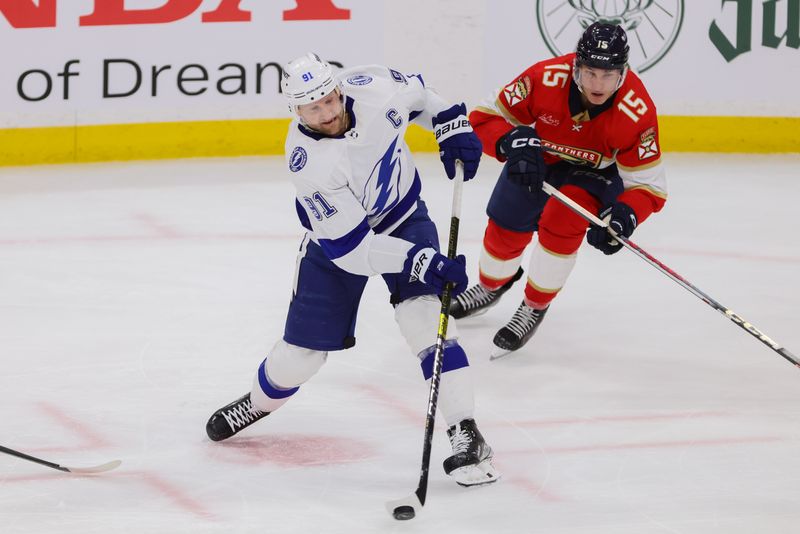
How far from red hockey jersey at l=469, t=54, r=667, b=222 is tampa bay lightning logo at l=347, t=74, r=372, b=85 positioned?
2.25ft

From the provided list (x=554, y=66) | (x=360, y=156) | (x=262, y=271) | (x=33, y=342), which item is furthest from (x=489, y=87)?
(x=360, y=156)

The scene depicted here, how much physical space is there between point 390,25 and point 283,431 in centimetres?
337

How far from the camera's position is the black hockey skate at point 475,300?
168 inches

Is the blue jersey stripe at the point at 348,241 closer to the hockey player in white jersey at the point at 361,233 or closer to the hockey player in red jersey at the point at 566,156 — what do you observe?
the hockey player in white jersey at the point at 361,233

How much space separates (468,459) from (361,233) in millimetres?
578

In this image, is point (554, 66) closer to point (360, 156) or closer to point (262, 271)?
point (360, 156)

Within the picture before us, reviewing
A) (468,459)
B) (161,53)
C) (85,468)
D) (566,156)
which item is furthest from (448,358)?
(161,53)

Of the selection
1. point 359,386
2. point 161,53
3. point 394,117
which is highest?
point 394,117

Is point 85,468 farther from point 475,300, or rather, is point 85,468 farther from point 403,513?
point 475,300

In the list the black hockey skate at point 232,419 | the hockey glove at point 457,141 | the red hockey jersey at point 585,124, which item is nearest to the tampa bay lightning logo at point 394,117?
the hockey glove at point 457,141

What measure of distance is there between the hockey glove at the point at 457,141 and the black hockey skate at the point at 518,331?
31.3 inches

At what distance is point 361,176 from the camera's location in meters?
3.02

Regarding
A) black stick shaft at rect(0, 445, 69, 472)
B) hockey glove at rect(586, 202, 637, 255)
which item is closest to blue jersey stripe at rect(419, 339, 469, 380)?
hockey glove at rect(586, 202, 637, 255)

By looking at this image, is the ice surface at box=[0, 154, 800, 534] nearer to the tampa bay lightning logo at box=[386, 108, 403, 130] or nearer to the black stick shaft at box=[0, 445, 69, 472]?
the black stick shaft at box=[0, 445, 69, 472]
